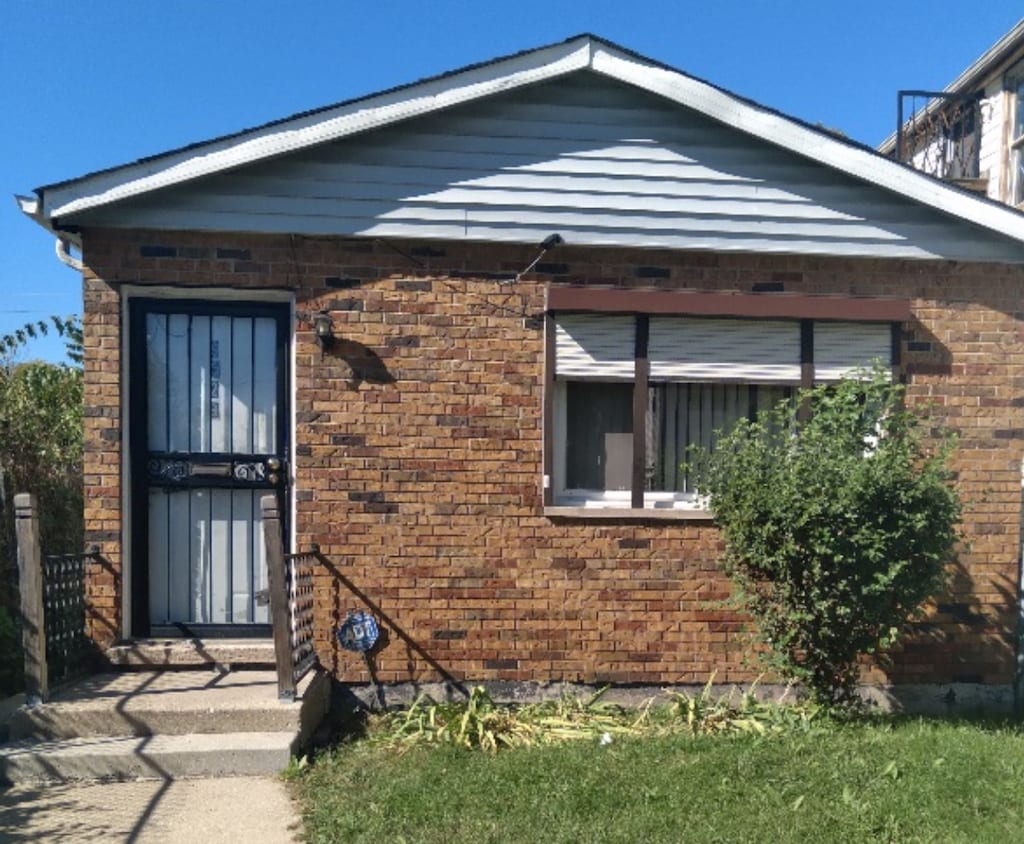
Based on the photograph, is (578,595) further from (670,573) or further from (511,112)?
(511,112)

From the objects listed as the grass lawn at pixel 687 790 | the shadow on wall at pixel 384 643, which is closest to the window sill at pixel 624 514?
the shadow on wall at pixel 384 643

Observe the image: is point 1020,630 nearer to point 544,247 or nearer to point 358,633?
point 544,247

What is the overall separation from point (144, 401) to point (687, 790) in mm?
4138

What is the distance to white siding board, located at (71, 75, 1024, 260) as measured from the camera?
5.02m

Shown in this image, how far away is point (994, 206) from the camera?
5.11m

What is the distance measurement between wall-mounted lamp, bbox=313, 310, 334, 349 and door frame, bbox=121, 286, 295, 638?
0.22 metres

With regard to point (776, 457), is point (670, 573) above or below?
below

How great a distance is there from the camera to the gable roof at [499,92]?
4758 mm

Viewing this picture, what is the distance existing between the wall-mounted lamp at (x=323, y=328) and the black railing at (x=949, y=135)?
8634 mm

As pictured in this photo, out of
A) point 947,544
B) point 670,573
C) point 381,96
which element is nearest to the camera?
point 947,544

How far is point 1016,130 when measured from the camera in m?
9.79

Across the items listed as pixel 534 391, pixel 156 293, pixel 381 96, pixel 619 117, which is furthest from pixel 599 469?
pixel 156 293

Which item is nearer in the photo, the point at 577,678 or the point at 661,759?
the point at 661,759

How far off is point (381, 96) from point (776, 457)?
337 centimetres
